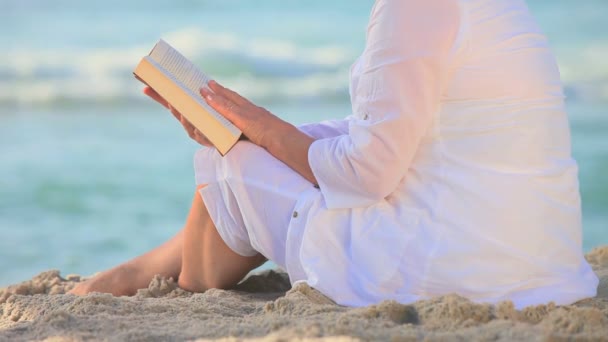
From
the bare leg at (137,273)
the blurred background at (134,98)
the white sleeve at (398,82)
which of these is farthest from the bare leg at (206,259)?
the blurred background at (134,98)

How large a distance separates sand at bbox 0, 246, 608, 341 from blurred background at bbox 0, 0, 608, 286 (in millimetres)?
2562

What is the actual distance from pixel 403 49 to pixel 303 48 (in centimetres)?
1052

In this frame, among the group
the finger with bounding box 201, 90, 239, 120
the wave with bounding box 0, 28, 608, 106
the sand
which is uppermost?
the wave with bounding box 0, 28, 608, 106

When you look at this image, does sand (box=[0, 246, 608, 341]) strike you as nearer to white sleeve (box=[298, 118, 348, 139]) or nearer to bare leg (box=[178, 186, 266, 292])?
bare leg (box=[178, 186, 266, 292])

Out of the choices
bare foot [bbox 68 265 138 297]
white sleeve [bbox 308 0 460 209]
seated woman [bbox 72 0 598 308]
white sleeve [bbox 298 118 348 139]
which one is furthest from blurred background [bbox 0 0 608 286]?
white sleeve [bbox 308 0 460 209]

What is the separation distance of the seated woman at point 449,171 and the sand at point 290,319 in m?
0.10

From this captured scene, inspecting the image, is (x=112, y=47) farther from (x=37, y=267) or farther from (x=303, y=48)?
(x=37, y=267)

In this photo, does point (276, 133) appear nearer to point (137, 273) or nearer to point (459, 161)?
point (459, 161)

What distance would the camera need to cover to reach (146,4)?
13.8m

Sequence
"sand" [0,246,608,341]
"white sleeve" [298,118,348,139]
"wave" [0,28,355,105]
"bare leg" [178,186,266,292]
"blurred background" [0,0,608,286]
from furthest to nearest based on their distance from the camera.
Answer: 1. "wave" [0,28,355,105]
2. "blurred background" [0,0,608,286]
3. "white sleeve" [298,118,348,139]
4. "bare leg" [178,186,266,292]
5. "sand" [0,246,608,341]

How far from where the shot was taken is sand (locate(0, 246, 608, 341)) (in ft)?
6.40

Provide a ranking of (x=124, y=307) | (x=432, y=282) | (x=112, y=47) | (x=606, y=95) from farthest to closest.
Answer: (x=112, y=47)
(x=606, y=95)
(x=124, y=307)
(x=432, y=282)

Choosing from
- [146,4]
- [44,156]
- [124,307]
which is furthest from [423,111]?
[146,4]

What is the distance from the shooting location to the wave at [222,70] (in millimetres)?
10781
